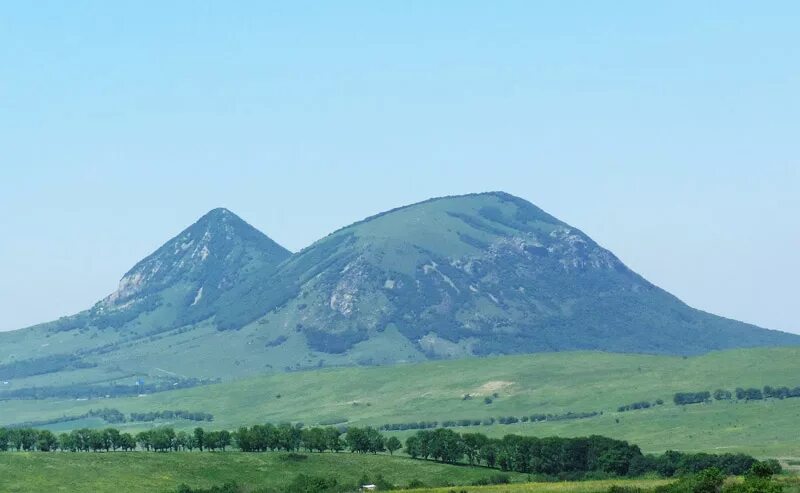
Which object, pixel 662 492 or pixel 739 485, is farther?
pixel 662 492

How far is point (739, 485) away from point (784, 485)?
16.2 m

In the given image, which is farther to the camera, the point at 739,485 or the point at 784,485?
the point at 784,485

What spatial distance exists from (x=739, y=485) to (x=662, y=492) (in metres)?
16.8

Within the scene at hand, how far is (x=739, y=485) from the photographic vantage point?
183m

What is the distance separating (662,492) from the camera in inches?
7781

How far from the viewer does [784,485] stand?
196 m

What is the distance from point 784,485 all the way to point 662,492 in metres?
16.7
